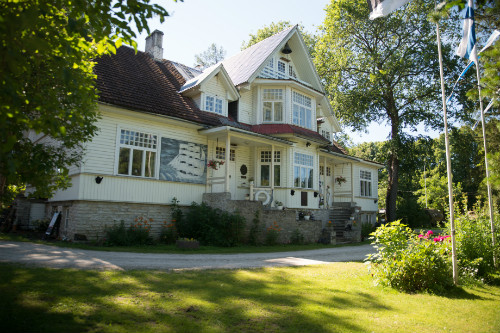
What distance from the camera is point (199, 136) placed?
16.5m

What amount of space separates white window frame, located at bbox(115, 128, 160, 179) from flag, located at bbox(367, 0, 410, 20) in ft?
32.4

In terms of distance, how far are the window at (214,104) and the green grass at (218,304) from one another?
1188 cm

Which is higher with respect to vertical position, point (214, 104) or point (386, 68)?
point (386, 68)

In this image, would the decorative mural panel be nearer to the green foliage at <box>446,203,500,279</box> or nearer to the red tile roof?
the red tile roof

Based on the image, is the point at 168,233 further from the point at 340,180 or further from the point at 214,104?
the point at 340,180

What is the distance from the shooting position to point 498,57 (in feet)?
22.5

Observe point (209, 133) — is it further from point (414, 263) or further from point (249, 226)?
point (414, 263)

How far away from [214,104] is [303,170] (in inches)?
245

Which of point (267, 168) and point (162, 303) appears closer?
point (162, 303)

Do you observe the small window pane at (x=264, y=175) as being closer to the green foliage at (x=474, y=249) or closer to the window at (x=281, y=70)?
the window at (x=281, y=70)

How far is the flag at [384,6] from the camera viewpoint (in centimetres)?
866

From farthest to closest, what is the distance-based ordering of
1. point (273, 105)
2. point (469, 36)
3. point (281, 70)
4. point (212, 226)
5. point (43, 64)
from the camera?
point (281, 70) → point (273, 105) → point (212, 226) → point (469, 36) → point (43, 64)

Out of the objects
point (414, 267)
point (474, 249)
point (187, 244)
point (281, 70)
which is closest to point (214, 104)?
point (281, 70)

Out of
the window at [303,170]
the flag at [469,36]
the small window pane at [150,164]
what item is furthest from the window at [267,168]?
the flag at [469,36]
